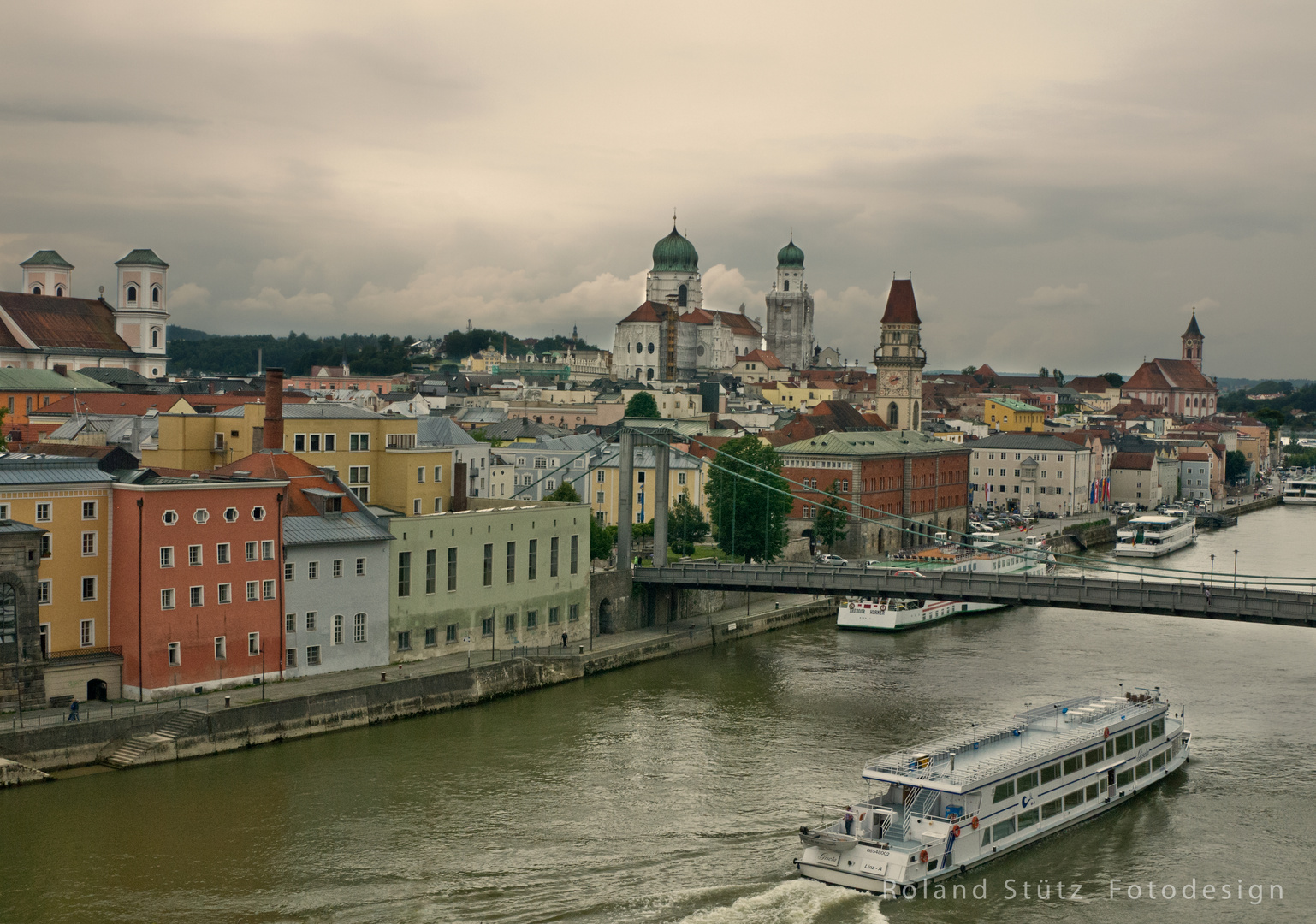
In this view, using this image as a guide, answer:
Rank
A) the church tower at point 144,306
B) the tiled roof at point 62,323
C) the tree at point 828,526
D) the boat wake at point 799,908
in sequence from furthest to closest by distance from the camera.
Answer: the church tower at point 144,306
the tiled roof at point 62,323
the tree at point 828,526
the boat wake at point 799,908

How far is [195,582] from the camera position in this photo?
23703mm

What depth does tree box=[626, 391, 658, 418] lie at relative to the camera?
77.4 m

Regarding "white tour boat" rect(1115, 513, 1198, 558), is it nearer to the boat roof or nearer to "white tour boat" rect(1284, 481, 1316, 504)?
"white tour boat" rect(1284, 481, 1316, 504)

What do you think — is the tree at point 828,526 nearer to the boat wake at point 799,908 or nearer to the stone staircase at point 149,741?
the stone staircase at point 149,741

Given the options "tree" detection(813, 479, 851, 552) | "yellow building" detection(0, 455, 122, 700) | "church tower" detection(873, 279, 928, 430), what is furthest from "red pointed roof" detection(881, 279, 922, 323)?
"yellow building" detection(0, 455, 122, 700)

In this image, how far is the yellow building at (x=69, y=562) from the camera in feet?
74.0

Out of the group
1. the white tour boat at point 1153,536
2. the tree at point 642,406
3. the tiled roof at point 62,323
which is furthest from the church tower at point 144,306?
the white tour boat at point 1153,536

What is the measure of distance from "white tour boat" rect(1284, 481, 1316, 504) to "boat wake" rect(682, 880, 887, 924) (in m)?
84.4

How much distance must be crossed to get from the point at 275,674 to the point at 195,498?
10.8 ft

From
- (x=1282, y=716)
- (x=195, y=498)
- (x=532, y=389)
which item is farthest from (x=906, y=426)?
(x=195, y=498)

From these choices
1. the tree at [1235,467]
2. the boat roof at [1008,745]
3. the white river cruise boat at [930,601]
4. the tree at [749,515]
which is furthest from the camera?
the tree at [1235,467]

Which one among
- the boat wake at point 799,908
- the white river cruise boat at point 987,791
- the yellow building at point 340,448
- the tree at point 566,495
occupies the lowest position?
the boat wake at point 799,908

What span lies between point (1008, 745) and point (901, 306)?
58.8 m

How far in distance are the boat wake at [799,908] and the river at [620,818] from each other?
0.04m
